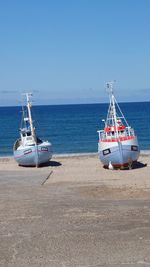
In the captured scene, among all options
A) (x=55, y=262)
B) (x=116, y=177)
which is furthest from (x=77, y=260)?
(x=116, y=177)

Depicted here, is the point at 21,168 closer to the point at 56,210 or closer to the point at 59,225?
the point at 56,210

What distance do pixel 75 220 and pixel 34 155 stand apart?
15847mm

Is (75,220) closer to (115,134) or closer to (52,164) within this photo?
(115,134)

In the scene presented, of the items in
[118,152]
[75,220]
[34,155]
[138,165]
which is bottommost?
[138,165]

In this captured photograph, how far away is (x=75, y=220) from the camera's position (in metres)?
14.4

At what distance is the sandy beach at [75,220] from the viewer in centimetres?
1125

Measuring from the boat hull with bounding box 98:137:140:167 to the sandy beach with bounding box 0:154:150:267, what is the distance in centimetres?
258

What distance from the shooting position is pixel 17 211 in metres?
16.1

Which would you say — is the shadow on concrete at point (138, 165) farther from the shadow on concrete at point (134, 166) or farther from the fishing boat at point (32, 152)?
the fishing boat at point (32, 152)

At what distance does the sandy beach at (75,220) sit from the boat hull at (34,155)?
457cm

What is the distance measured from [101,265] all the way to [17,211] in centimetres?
588

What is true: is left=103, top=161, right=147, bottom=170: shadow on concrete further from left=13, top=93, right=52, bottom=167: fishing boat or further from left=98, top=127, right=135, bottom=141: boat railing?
left=13, top=93, right=52, bottom=167: fishing boat

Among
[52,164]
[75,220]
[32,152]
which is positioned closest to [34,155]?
[32,152]

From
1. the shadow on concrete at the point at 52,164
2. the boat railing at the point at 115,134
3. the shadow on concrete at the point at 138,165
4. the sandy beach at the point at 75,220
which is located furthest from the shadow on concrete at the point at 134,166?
the shadow on concrete at the point at 52,164
